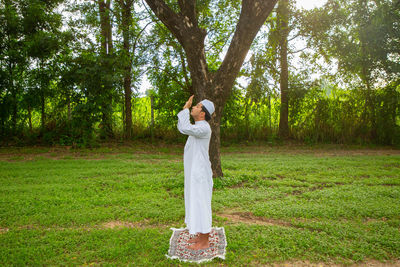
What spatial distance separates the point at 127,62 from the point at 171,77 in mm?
1749

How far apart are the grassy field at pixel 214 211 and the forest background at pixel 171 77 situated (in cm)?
281

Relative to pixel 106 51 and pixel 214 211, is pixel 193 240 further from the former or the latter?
pixel 106 51

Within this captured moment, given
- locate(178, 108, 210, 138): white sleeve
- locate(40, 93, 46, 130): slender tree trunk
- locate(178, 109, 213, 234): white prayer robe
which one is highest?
locate(40, 93, 46, 130): slender tree trunk

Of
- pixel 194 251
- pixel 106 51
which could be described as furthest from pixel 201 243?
pixel 106 51

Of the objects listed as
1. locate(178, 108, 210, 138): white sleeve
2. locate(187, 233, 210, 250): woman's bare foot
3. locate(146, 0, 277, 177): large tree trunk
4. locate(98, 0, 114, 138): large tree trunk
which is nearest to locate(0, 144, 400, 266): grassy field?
locate(187, 233, 210, 250): woman's bare foot

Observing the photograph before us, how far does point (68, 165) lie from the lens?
8.52 meters

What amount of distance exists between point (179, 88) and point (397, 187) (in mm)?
7932

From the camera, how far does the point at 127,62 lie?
435 inches

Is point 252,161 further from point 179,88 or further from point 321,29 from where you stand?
point 321,29

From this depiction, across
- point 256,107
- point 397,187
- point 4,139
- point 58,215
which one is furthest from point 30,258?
point 256,107

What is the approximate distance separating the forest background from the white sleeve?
7.49 meters

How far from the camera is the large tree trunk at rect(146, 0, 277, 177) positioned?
625 cm

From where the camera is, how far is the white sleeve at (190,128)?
3613mm

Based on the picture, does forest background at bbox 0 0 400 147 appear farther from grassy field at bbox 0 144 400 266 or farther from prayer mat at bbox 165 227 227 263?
prayer mat at bbox 165 227 227 263
